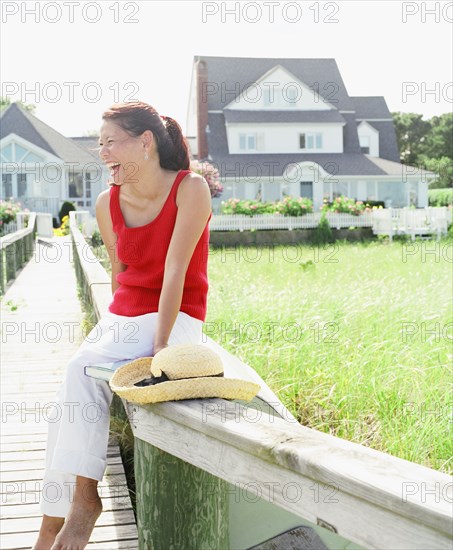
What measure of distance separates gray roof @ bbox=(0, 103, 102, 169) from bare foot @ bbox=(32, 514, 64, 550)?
109 feet

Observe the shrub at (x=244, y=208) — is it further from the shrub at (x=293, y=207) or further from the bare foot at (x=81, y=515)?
the bare foot at (x=81, y=515)

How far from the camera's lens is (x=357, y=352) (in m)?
5.10

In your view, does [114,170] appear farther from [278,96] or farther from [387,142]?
[387,142]

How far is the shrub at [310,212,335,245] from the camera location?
75.3ft

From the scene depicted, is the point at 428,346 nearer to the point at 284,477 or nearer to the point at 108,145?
the point at 108,145

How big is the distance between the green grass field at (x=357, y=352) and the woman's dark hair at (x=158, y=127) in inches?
64.3

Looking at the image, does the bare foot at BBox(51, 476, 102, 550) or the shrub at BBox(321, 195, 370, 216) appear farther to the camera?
the shrub at BBox(321, 195, 370, 216)

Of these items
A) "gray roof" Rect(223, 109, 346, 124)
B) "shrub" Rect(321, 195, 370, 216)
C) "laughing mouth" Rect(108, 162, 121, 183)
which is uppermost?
"gray roof" Rect(223, 109, 346, 124)

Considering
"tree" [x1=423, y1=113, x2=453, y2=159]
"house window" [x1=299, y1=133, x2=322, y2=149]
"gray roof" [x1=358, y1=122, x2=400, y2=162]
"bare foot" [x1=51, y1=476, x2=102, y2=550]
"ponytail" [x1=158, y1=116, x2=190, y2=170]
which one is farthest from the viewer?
"tree" [x1=423, y1=113, x2=453, y2=159]

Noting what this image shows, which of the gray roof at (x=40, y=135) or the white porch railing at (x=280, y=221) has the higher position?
the gray roof at (x=40, y=135)

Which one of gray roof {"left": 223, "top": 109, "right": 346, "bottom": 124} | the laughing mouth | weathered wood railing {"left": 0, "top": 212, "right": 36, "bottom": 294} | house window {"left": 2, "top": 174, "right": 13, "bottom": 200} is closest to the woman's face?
the laughing mouth

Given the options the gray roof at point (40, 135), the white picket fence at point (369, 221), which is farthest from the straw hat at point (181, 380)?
the gray roof at point (40, 135)

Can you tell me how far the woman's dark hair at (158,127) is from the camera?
287 centimetres

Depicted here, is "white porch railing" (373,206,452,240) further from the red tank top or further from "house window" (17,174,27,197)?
the red tank top
